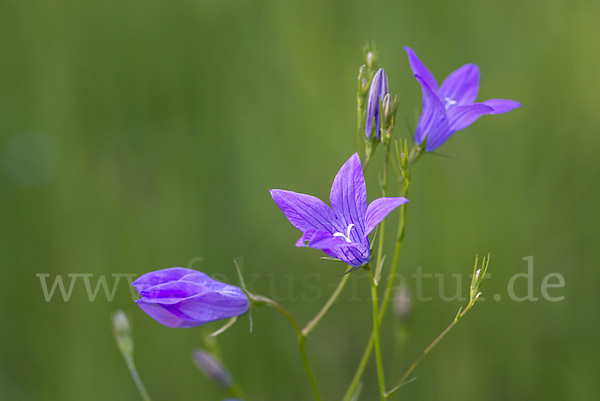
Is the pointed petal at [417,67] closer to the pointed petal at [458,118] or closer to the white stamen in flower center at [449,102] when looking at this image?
the pointed petal at [458,118]

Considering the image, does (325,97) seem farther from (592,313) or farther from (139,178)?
(592,313)

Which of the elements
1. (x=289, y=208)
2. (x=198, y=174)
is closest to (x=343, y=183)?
(x=289, y=208)

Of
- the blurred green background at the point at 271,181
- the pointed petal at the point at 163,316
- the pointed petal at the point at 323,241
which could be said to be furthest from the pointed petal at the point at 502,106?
the blurred green background at the point at 271,181

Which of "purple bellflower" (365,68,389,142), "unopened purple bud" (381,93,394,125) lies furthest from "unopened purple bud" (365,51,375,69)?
"unopened purple bud" (381,93,394,125)

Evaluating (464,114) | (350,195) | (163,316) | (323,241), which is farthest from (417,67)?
(163,316)

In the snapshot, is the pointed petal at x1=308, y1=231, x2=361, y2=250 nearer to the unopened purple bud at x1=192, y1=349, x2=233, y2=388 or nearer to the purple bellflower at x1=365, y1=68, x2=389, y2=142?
the purple bellflower at x1=365, y1=68, x2=389, y2=142

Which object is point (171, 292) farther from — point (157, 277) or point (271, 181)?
point (271, 181)
